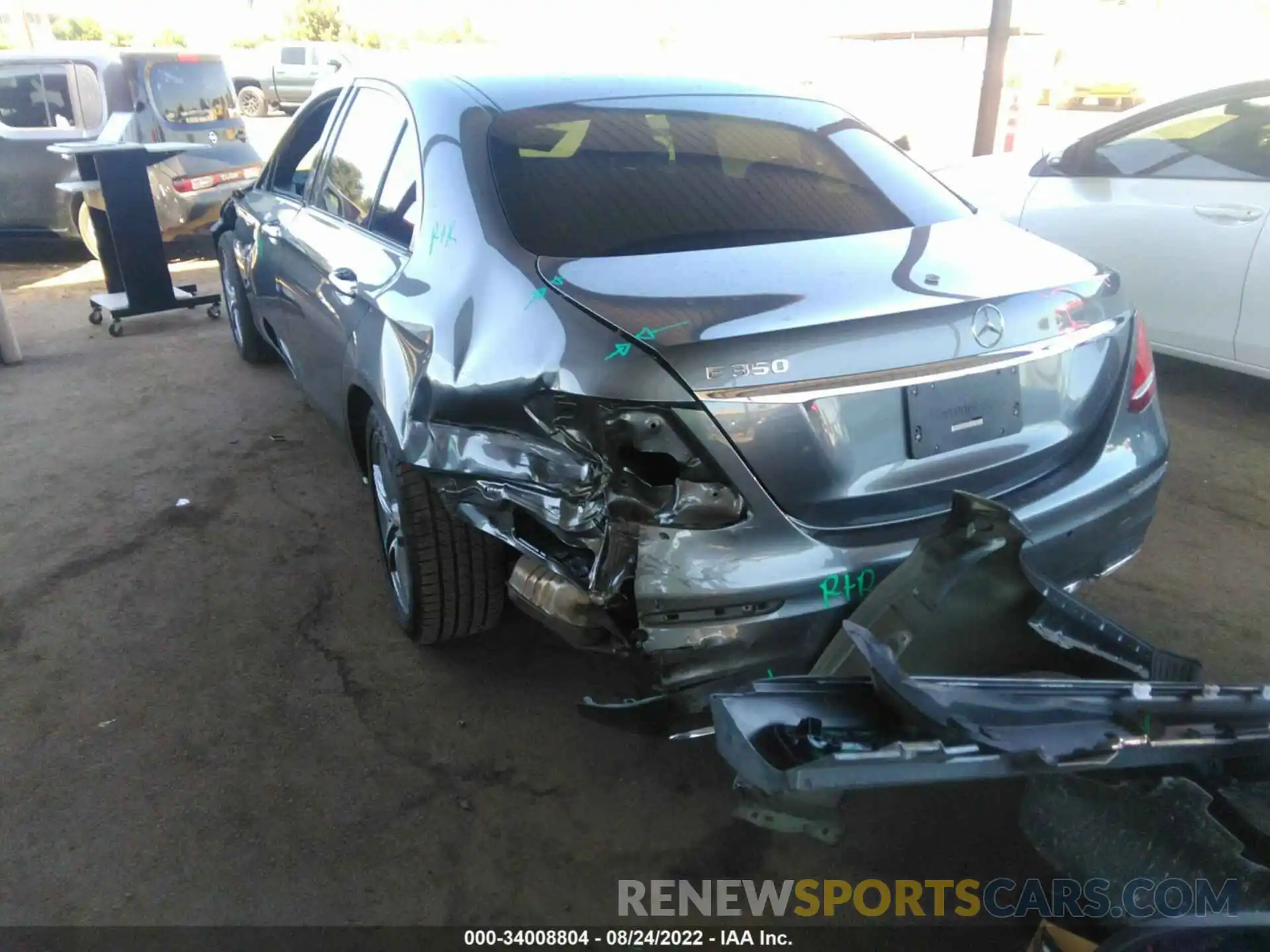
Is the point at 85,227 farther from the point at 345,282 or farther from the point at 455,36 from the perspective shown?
the point at 455,36

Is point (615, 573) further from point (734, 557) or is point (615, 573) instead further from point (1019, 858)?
point (1019, 858)

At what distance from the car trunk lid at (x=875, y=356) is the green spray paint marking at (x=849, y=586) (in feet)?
0.38

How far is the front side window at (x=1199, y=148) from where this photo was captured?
448cm

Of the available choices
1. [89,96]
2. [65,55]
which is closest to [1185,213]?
[89,96]

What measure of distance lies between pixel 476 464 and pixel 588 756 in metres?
0.92

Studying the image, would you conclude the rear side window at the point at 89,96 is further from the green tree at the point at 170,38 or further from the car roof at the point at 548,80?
the green tree at the point at 170,38

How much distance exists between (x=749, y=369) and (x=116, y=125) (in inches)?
307

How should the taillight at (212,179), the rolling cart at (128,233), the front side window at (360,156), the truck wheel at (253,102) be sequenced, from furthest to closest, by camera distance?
1. the truck wheel at (253,102)
2. the taillight at (212,179)
3. the rolling cart at (128,233)
4. the front side window at (360,156)

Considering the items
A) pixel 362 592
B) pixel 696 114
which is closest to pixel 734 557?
pixel 696 114

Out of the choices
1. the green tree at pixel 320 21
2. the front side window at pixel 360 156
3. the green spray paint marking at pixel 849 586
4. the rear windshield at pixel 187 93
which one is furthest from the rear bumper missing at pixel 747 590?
the green tree at pixel 320 21

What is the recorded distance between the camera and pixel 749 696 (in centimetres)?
171

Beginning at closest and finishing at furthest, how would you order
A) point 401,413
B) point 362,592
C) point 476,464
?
point 476,464 → point 401,413 → point 362,592

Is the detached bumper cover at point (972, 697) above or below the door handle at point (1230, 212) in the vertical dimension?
below

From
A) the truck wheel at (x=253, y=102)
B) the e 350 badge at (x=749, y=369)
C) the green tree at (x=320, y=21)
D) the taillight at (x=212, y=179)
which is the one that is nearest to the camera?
the e 350 badge at (x=749, y=369)
